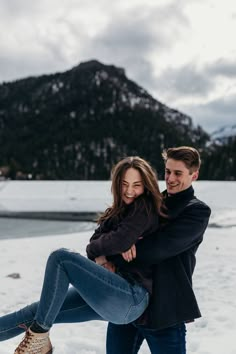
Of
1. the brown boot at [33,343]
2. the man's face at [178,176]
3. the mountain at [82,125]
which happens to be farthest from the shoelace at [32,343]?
the mountain at [82,125]

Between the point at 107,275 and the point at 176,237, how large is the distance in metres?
0.47

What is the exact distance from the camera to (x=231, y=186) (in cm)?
2898

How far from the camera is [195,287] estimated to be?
6.53 metres

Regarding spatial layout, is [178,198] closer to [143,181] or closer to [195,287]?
[143,181]

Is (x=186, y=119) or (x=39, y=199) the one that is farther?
(x=186, y=119)

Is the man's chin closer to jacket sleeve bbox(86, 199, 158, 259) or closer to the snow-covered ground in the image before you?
jacket sleeve bbox(86, 199, 158, 259)

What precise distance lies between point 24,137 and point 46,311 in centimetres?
14724

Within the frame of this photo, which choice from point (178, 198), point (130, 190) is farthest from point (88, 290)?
point (178, 198)

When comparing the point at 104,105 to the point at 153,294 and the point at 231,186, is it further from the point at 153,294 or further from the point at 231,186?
the point at 153,294

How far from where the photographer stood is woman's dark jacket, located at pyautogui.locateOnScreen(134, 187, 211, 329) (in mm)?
2461

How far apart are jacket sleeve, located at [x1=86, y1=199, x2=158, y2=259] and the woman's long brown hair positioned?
10 centimetres

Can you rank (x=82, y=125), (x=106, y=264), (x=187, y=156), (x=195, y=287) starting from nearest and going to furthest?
1. (x=106, y=264)
2. (x=187, y=156)
3. (x=195, y=287)
4. (x=82, y=125)

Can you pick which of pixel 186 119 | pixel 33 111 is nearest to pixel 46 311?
pixel 33 111

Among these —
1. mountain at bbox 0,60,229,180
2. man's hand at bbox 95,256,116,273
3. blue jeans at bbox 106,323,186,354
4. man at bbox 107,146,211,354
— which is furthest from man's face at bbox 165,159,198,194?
mountain at bbox 0,60,229,180
